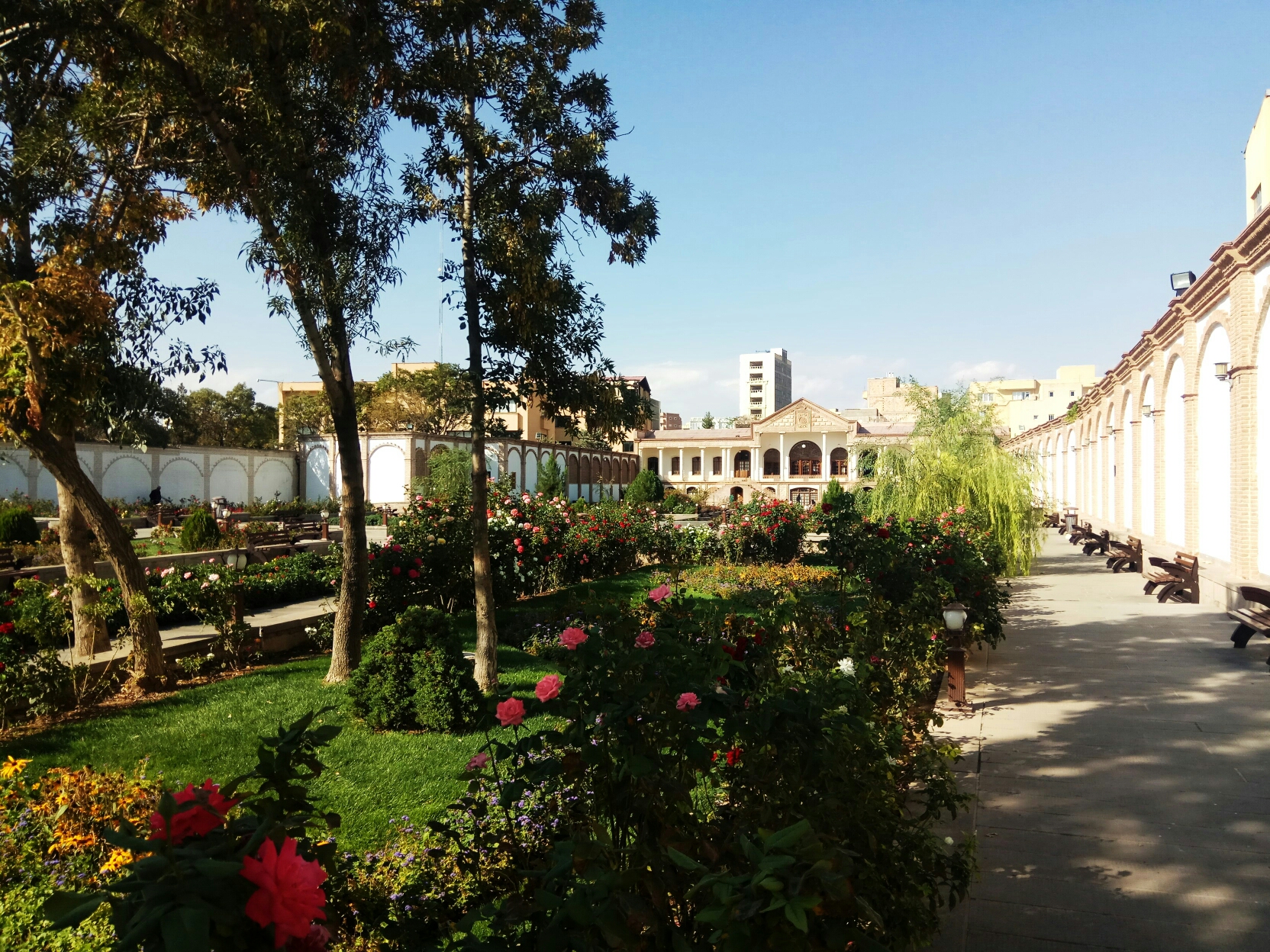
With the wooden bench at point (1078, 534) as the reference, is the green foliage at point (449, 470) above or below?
above

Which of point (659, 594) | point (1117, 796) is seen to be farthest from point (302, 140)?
point (1117, 796)

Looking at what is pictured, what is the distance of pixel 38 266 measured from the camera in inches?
253

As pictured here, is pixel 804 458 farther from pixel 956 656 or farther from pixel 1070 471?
pixel 956 656

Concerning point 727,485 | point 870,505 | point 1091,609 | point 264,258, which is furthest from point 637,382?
point 727,485

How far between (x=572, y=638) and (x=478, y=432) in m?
4.26

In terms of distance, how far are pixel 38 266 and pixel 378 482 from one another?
87.0 ft

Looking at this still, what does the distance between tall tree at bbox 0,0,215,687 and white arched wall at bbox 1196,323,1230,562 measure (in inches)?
491

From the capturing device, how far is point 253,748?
524 cm

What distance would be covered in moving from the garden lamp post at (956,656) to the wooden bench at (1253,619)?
3571mm

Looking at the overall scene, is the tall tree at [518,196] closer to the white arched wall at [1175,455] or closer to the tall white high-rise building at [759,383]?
the white arched wall at [1175,455]

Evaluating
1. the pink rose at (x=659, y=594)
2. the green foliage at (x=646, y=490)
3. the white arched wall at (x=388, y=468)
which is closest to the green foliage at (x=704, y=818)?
the pink rose at (x=659, y=594)

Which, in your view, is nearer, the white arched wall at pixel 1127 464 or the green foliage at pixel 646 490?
the white arched wall at pixel 1127 464

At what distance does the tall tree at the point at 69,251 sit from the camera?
5781 millimetres

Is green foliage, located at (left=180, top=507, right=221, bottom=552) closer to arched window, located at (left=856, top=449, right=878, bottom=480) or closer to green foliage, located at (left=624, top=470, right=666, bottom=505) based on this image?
arched window, located at (left=856, top=449, right=878, bottom=480)
